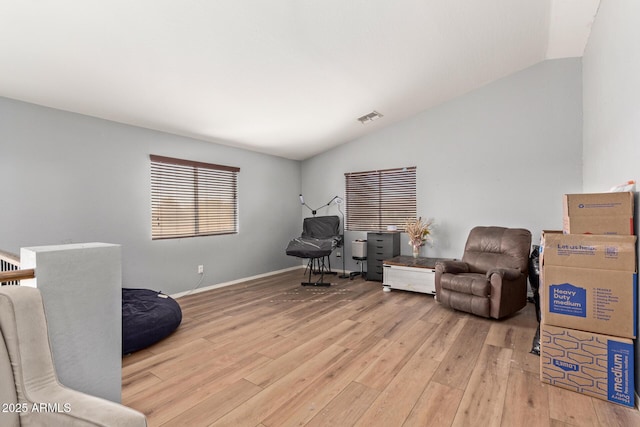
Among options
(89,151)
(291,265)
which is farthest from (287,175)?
(89,151)

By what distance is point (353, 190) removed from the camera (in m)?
5.63

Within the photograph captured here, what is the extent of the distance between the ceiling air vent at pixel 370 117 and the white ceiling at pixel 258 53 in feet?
0.86

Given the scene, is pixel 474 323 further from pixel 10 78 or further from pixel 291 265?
pixel 10 78

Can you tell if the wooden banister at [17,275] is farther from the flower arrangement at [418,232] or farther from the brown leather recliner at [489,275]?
the flower arrangement at [418,232]

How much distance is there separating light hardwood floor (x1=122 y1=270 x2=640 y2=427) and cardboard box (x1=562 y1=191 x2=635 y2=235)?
1.07 metres

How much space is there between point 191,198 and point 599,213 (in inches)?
176

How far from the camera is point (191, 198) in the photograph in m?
4.34

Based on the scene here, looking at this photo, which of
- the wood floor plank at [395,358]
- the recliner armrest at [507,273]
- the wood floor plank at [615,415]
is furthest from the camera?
the recliner armrest at [507,273]

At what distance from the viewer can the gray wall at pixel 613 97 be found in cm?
184

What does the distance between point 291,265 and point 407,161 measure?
9.94ft

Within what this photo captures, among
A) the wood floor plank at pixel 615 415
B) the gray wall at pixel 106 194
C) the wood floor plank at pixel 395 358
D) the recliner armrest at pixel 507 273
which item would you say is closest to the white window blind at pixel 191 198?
the gray wall at pixel 106 194

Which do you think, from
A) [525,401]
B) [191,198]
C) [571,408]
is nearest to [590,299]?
[571,408]

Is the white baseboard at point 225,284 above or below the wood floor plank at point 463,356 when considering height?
above

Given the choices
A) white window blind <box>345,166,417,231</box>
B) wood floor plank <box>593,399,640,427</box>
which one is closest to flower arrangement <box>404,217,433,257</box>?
white window blind <box>345,166,417,231</box>
